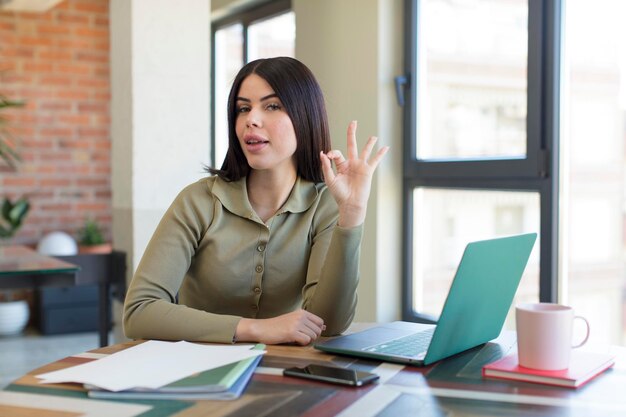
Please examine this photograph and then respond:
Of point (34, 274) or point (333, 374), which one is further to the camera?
point (34, 274)

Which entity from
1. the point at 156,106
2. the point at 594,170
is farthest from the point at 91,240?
the point at 594,170

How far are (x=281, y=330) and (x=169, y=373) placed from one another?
1.08 ft

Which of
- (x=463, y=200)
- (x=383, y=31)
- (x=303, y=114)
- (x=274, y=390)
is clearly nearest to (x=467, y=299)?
(x=274, y=390)

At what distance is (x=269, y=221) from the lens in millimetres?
1706

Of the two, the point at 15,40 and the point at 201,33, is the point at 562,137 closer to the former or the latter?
the point at 201,33

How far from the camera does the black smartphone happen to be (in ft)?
3.43

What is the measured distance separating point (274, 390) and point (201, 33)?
2.31m

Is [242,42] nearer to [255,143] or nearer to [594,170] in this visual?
[594,170]

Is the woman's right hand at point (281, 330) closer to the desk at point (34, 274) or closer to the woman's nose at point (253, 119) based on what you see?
the woman's nose at point (253, 119)

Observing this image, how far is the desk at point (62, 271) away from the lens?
7.78 feet

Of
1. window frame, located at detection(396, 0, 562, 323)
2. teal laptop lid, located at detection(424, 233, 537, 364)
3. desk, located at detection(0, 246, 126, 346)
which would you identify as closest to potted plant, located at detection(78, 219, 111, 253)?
desk, located at detection(0, 246, 126, 346)

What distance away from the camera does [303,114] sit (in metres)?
1.73

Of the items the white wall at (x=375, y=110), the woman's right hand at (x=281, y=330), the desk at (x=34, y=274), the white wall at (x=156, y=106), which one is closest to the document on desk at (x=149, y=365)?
the woman's right hand at (x=281, y=330)

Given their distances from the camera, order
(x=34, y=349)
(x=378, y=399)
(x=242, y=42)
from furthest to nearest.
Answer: (x=242, y=42) → (x=34, y=349) → (x=378, y=399)
